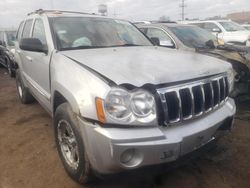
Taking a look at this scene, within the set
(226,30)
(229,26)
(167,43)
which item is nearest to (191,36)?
(167,43)

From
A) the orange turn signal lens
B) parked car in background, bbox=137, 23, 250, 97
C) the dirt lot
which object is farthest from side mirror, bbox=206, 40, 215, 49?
the orange turn signal lens

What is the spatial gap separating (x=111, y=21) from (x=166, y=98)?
2396 millimetres

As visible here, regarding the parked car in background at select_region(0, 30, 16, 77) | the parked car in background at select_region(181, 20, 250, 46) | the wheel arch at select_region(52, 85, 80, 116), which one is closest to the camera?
the wheel arch at select_region(52, 85, 80, 116)

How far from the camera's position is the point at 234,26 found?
43.9ft

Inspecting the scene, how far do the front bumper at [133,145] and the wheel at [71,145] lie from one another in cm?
15

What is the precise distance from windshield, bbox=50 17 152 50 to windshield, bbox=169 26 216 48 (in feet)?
7.28

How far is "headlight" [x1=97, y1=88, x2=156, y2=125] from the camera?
2449mm

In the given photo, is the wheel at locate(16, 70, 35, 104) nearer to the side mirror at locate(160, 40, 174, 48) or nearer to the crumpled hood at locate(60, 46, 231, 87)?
the crumpled hood at locate(60, 46, 231, 87)

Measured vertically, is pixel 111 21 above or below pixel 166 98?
above

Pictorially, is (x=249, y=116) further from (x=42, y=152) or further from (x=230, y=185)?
(x=42, y=152)

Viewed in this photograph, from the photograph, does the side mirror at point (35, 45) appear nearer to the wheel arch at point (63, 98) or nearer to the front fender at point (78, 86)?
the front fender at point (78, 86)

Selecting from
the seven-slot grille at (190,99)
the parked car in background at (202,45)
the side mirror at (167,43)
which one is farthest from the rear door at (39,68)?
the side mirror at (167,43)

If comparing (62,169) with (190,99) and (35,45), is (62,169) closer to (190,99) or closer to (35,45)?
(35,45)

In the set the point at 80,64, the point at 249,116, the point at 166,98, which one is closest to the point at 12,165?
the point at 80,64
